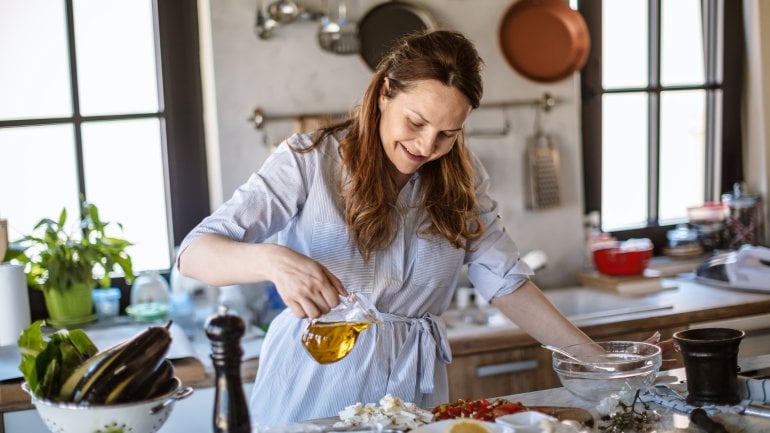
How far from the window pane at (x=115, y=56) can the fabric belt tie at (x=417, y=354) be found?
1.56m

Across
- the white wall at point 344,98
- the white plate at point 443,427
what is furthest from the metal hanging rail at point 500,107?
the white plate at point 443,427

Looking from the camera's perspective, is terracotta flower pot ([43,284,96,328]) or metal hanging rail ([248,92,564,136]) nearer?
terracotta flower pot ([43,284,96,328])

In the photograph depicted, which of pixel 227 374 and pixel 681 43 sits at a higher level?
pixel 681 43

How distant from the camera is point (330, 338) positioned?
5.46ft

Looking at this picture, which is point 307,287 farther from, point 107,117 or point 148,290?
point 107,117

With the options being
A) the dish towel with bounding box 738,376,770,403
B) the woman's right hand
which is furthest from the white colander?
the dish towel with bounding box 738,376,770,403

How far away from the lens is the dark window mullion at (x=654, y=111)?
3.93 metres

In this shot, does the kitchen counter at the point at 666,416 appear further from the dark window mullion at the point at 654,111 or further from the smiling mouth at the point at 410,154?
the dark window mullion at the point at 654,111

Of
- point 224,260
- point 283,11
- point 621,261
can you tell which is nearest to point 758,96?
point 621,261

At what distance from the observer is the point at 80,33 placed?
3.06 m

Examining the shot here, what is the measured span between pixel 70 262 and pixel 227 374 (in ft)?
5.81

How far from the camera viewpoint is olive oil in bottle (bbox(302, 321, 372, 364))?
163cm

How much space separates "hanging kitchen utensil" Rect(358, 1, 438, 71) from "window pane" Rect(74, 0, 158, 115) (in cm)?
74

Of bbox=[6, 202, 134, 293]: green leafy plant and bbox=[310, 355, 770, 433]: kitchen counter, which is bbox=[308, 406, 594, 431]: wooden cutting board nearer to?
bbox=[310, 355, 770, 433]: kitchen counter
